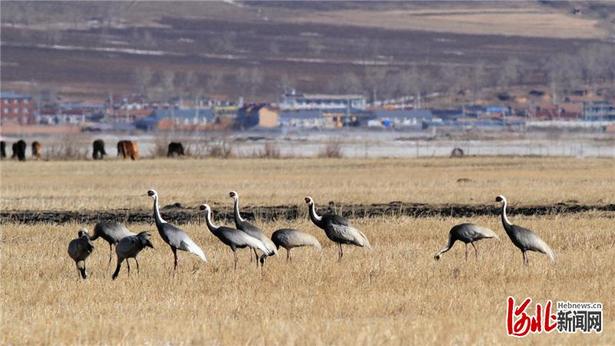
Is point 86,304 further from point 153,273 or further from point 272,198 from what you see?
point 272,198

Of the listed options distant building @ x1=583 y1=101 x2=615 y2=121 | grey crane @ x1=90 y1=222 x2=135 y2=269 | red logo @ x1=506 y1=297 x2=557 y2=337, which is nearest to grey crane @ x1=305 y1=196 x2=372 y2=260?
grey crane @ x1=90 y1=222 x2=135 y2=269

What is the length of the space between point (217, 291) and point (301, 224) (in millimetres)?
7941

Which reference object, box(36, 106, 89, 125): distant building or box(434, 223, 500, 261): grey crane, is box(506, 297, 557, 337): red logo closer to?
box(434, 223, 500, 261): grey crane

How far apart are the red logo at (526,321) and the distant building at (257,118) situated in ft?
474

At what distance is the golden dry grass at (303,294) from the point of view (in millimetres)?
11875

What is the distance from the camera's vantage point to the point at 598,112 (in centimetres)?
17438

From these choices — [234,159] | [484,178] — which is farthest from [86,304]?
[234,159]

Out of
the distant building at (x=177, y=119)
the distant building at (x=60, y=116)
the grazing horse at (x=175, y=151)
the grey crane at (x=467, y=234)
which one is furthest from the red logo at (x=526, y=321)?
the distant building at (x=60, y=116)

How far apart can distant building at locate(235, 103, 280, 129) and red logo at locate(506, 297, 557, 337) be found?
474 ft

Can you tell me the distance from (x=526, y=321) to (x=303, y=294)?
2.97 meters

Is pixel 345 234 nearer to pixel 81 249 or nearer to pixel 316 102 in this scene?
pixel 81 249

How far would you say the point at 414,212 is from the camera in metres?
26.2

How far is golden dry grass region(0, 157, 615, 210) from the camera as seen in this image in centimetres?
3028

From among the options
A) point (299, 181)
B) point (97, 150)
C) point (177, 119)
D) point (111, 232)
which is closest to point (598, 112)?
point (177, 119)
